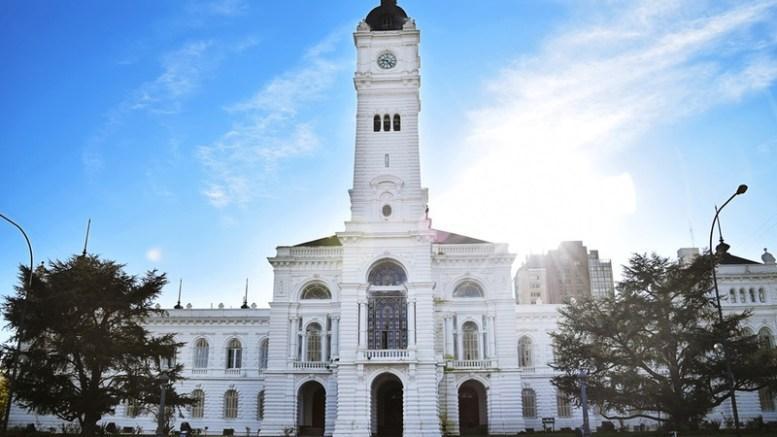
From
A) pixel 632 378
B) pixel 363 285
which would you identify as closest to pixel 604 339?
pixel 632 378

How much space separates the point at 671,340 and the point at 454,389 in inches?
663

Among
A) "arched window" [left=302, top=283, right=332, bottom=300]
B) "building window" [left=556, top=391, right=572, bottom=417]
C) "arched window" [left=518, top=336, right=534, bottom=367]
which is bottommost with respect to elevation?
"building window" [left=556, top=391, right=572, bottom=417]

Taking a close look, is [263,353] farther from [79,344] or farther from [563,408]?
[563,408]

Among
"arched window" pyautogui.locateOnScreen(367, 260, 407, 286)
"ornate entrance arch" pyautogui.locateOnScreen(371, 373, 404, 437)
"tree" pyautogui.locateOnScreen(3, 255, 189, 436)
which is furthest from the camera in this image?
"ornate entrance arch" pyautogui.locateOnScreen(371, 373, 404, 437)

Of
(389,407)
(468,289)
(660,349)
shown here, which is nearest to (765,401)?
(660,349)

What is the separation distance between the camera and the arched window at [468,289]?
51531 mm

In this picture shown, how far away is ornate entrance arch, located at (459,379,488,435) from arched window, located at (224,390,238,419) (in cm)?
1867

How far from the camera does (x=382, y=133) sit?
5034 centimetres

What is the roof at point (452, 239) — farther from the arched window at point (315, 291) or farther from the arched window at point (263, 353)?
the arched window at point (263, 353)

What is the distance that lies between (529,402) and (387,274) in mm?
17512

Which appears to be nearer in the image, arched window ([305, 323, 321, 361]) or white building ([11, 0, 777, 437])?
white building ([11, 0, 777, 437])

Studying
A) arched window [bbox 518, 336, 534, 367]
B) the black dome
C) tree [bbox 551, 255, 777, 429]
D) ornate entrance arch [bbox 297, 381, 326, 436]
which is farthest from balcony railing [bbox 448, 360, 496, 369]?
the black dome

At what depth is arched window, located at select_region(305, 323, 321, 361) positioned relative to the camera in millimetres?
49344

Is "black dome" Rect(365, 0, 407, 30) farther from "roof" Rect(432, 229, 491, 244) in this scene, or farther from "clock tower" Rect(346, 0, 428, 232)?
"roof" Rect(432, 229, 491, 244)
